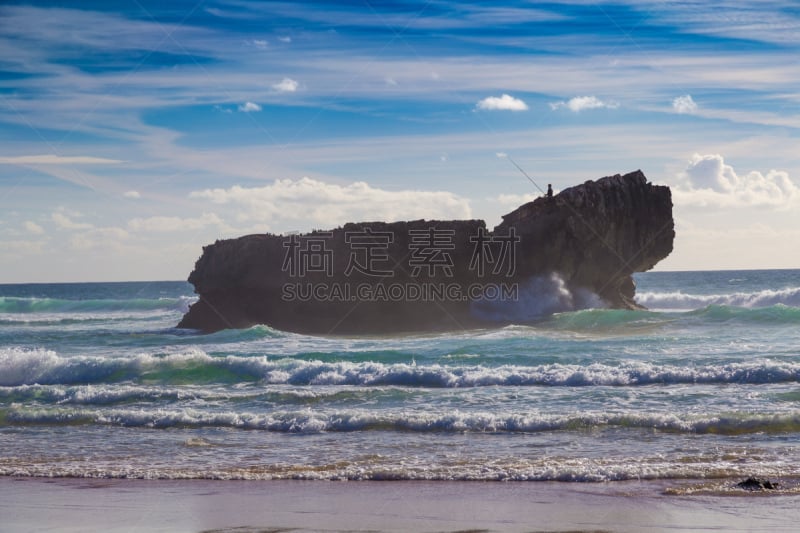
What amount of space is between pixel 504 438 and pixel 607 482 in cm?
270

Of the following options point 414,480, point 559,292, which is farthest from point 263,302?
point 414,480

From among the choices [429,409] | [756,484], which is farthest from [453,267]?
[756,484]

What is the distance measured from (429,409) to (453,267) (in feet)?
55.9

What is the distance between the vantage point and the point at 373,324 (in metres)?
30.2

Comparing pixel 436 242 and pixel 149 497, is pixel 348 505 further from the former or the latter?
pixel 436 242

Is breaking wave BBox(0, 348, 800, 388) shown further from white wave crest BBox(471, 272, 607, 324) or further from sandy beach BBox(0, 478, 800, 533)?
white wave crest BBox(471, 272, 607, 324)

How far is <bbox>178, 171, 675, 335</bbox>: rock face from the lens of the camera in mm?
30484

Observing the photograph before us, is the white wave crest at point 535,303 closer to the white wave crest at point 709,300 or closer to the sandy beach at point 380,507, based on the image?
the white wave crest at point 709,300

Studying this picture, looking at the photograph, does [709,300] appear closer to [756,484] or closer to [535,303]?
[535,303]

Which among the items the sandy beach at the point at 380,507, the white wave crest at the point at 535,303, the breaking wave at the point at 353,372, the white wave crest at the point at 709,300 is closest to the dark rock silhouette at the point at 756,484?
the sandy beach at the point at 380,507

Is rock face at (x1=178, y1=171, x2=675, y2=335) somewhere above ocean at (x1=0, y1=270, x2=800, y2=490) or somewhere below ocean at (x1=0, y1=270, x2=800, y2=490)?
above

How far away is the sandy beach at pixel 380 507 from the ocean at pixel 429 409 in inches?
21.0

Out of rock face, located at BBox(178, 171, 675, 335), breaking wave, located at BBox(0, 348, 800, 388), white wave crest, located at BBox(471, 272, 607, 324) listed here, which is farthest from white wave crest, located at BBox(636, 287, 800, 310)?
breaking wave, located at BBox(0, 348, 800, 388)

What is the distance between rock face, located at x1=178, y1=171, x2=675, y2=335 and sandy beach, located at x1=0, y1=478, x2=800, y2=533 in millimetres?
20535
